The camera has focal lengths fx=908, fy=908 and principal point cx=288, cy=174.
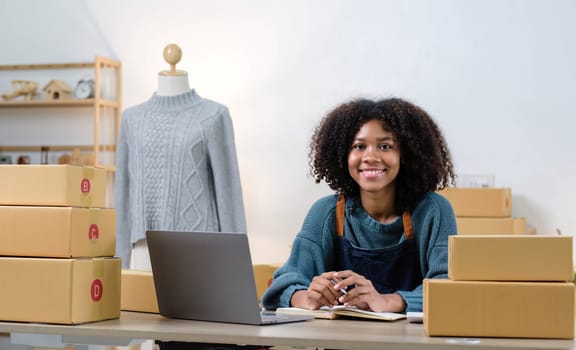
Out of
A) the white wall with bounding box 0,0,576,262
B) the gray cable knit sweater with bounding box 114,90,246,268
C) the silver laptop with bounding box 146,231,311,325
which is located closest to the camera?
the silver laptop with bounding box 146,231,311,325

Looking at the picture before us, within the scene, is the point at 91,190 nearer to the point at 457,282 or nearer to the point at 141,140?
the point at 457,282

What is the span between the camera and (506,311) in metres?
1.76

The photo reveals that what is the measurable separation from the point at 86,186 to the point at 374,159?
31.4 inches

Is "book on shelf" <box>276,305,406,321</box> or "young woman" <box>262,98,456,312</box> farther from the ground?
"young woman" <box>262,98,456,312</box>

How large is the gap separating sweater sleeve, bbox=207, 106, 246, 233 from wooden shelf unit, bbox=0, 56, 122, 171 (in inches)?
45.1

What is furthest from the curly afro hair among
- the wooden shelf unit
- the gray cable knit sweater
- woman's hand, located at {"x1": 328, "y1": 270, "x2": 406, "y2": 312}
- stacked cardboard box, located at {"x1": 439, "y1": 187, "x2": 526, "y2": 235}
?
the wooden shelf unit

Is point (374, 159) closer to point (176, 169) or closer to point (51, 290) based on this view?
point (51, 290)

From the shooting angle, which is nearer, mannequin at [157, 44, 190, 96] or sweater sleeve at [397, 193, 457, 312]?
sweater sleeve at [397, 193, 457, 312]

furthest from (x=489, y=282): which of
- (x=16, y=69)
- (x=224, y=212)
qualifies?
(x=16, y=69)

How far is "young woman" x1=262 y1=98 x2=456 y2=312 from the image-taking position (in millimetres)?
2369

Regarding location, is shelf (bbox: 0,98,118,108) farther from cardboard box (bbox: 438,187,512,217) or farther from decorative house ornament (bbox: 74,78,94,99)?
cardboard box (bbox: 438,187,512,217)

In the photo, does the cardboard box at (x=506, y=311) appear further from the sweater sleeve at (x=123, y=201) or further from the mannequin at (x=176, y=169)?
the sweater sleeve at (x=123, y=201)

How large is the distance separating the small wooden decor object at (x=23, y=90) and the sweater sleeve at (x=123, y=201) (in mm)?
1220

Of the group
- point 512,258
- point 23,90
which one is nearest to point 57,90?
point 23,90
